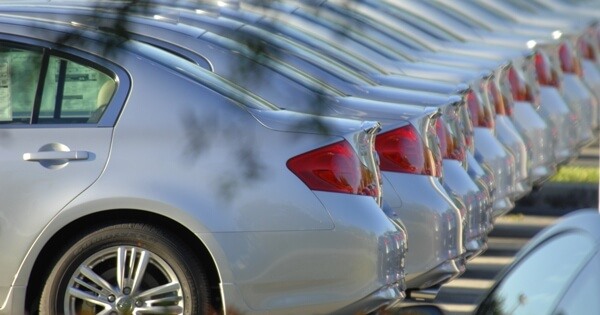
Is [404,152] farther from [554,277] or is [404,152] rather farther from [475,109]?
[554,277]

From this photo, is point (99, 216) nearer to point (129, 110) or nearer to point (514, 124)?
point (129, 110)

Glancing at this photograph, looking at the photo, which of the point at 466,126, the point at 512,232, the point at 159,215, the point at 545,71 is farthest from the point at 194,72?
the point at 545,71

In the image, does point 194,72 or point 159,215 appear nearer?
point 159,215

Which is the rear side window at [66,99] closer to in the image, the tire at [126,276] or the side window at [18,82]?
the side window at [18,82]

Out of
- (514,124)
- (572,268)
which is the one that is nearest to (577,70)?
(514,124)

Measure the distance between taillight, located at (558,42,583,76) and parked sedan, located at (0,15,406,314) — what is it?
896 cm

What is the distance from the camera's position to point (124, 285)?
6285 mm

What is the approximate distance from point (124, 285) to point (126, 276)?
5 centimetres

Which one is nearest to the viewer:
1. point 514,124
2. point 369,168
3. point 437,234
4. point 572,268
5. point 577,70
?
point 572,268

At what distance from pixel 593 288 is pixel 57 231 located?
3349mm

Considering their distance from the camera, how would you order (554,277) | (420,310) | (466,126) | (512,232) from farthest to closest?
(512,232) → (466,126) → (420,310) → (554,277)

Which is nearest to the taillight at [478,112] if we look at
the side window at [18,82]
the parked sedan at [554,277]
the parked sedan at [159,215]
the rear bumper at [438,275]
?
the rear bumper at [438,275]

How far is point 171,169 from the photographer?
6188mm

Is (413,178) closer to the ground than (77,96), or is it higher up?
closer to the ground
